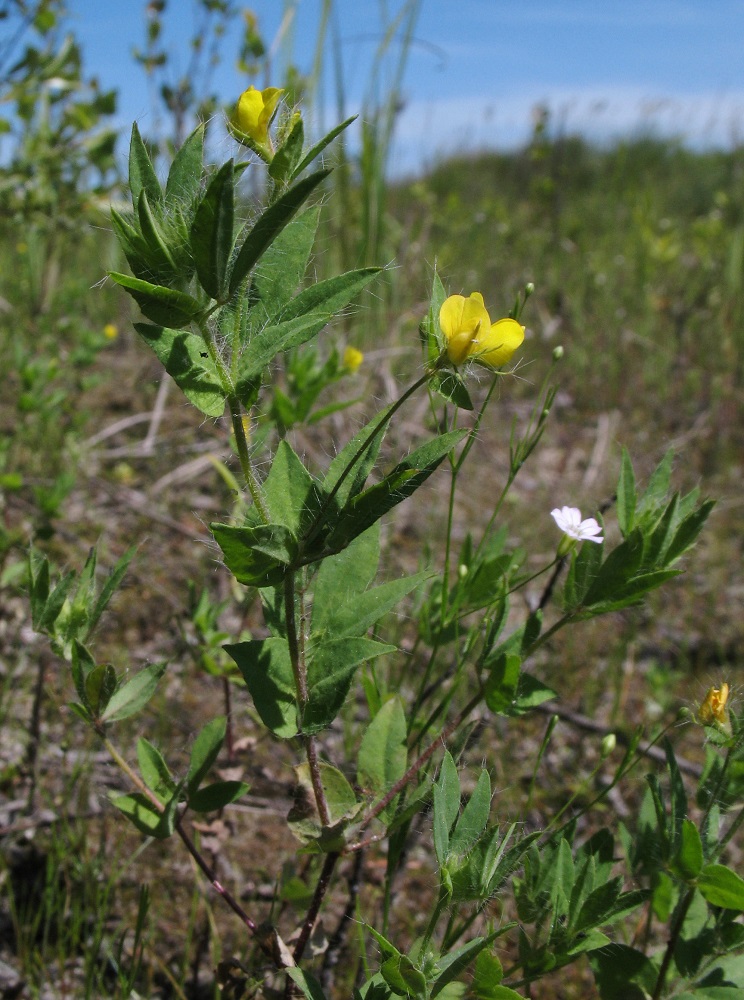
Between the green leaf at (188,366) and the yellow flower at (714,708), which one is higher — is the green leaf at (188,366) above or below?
above

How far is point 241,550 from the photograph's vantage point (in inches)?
27.5

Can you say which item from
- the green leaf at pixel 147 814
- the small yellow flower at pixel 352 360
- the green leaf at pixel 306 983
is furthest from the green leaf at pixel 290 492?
the small yellow flower at pixel 352 360

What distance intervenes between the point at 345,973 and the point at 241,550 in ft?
3.07

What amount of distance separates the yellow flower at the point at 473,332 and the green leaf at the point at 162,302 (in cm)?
22

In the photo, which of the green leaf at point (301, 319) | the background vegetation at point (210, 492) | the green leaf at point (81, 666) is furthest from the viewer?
the background vegetation at point (210, 492)

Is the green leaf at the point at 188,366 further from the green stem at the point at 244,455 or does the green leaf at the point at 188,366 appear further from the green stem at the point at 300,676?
the green stem at the point at 300,676

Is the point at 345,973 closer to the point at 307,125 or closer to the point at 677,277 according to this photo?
the point at 307,125

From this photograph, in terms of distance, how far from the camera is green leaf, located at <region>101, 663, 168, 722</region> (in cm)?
101

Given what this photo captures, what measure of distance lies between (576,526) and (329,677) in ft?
1.09

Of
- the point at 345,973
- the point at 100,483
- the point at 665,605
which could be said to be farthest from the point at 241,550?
the point at 665,605

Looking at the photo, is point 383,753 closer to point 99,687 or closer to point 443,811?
point 443,811

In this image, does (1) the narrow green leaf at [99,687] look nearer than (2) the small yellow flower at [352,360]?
Yes

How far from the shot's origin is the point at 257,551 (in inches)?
28.3

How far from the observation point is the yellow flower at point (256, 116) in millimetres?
713
